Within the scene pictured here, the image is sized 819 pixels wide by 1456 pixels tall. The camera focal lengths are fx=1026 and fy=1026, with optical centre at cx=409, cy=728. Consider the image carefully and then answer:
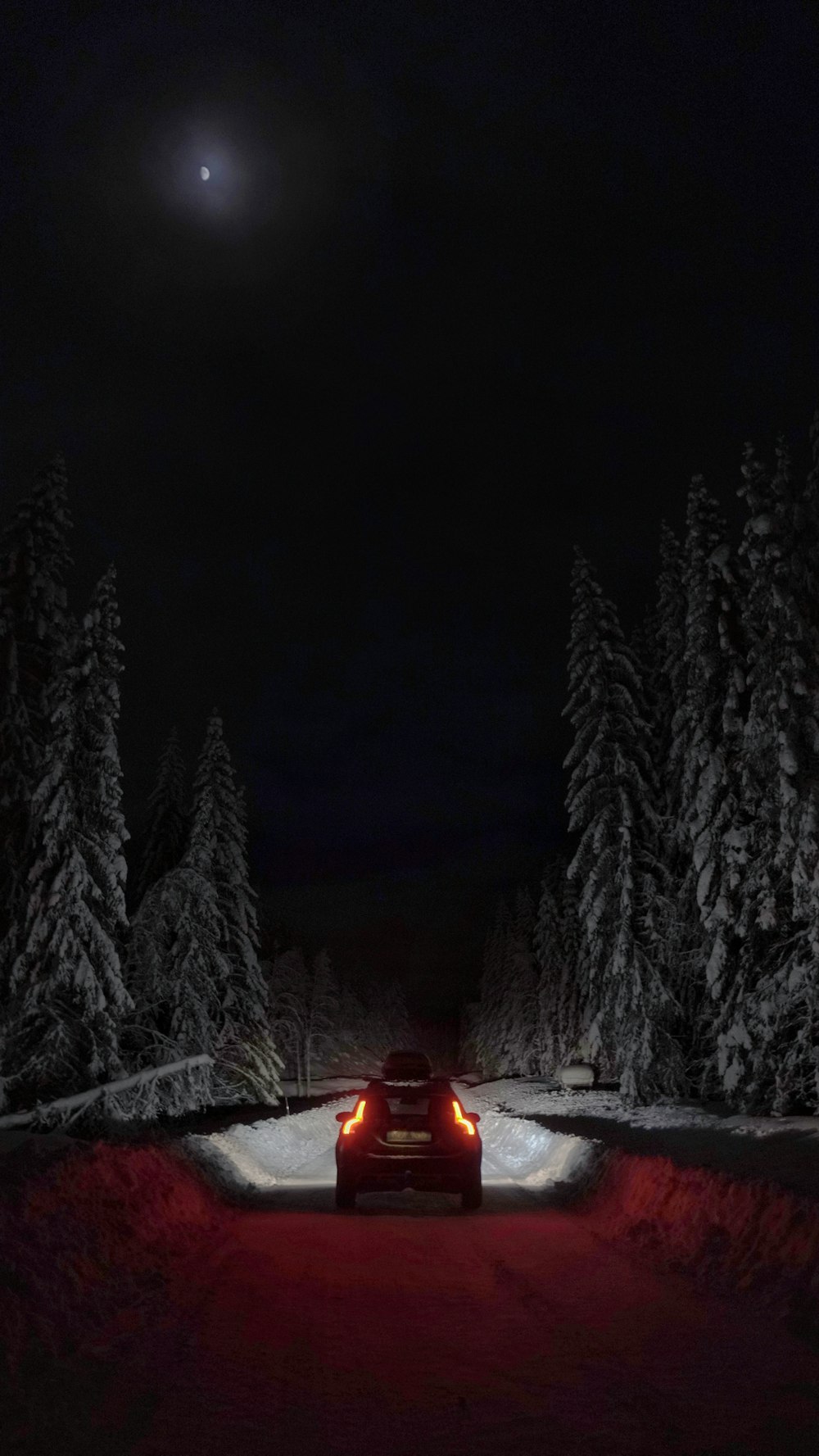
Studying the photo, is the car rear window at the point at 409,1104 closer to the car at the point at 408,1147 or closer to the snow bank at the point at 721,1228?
the car at the point at 408,1147

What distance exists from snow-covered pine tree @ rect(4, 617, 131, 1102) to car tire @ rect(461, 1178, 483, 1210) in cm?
1086

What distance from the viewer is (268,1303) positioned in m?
8.10

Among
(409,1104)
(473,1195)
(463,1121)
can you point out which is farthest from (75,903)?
(473,1195)

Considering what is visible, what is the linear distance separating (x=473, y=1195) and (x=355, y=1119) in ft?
6.29

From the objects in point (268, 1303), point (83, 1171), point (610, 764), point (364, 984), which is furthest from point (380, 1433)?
point (364, 984)

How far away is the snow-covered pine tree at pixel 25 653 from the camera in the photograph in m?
24.1

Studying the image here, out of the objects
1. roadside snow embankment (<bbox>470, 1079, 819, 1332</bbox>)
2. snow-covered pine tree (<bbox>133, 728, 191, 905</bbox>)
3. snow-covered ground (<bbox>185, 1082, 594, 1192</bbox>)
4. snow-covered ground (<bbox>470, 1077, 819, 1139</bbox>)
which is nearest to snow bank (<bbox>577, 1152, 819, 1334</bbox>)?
roadside snow embankment (<bbox>470, 1079, 819, 1332</bbox>)

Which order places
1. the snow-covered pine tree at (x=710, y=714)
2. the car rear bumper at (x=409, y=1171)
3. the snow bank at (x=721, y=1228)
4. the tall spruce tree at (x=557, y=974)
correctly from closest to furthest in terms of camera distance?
1. the snow bank at (x=721, y=1228)
2. the car rear bumper at (x=409, y=1171)
3. the snow-covered pine tree at (x=710, y=714)
4. the tall spruce tree at (x=557, y=974)

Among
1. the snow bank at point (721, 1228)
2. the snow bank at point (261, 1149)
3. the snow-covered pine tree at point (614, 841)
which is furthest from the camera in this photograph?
the snow-covered pine tree at point (614, 841)

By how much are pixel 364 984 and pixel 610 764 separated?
11527cm

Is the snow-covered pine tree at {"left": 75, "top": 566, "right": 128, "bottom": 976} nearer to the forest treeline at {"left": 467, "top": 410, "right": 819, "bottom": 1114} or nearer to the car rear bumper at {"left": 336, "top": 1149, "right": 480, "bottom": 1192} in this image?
the car rear bumper at {"left": 336, "top": 1149, "right": 480, "bottom": 1192}

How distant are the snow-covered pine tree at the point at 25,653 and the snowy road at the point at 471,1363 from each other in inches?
621

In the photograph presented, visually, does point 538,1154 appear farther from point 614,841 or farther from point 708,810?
point 614,841

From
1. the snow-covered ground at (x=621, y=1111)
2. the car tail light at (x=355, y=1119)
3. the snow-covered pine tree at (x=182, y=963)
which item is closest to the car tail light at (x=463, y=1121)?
the car tail light at (x=355, y=1119)
